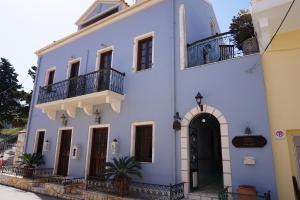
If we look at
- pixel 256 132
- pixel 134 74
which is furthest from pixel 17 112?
pixel 256 132

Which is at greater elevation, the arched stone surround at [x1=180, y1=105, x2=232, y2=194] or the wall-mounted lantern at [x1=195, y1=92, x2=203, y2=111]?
the wall-mounted lantern at [x1=195, y1=92, x2=203, y2=111]

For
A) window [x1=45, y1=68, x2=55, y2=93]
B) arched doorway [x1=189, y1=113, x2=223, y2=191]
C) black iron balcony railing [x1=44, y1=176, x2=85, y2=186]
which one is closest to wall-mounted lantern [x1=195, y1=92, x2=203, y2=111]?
arched doorway [x1=189, y1=113, x2=223, y2=191]

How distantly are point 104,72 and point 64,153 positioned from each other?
4.97 metres

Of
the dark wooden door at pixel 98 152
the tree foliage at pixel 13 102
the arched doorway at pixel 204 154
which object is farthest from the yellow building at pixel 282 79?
the tree foliage at pixel 13 102

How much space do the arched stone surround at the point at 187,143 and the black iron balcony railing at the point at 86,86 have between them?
3.46 meters

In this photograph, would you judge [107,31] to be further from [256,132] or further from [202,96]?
[256,132]

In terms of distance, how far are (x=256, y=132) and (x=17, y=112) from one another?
73.0ft

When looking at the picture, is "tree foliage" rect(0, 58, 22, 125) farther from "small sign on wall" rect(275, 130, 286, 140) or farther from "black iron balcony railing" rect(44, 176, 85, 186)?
"small sign on wall" rect(275, 130, 286, 140)

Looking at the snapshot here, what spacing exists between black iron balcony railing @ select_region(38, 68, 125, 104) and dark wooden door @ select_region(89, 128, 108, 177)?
1955mm

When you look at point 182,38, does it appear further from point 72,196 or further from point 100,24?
point 72,196

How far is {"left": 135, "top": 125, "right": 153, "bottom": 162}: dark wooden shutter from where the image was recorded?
27.5 ft

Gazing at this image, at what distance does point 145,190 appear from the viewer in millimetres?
7770

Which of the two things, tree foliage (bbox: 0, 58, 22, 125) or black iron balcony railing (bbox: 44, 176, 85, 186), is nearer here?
black iron balcony railing (bbox: 44, 176, 85, 186)

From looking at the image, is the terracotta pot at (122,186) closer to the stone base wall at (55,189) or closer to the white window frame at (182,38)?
the stone base wall at (55,189)
